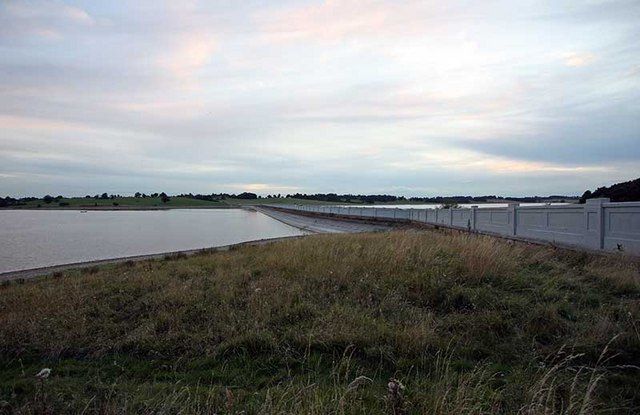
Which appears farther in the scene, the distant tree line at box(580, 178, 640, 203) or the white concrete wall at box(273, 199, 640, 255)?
the distant tree line at box(580, 178, 640, 203)

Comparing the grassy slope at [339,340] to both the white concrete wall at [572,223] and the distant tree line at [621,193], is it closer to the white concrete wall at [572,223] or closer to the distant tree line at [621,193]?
the white concrete wall at [572,223]

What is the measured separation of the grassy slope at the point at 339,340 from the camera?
480 centimetres

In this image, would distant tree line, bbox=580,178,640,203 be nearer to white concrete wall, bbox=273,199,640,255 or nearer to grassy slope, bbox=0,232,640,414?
white concrete wall, bbox=273,199,640,255

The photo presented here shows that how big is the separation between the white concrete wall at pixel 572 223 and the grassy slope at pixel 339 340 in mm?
3257

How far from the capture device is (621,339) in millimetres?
6613

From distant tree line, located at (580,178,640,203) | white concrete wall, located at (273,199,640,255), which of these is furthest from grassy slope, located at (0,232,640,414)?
distant tree line, located at (580,178,640,203)

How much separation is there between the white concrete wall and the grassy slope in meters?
3.26

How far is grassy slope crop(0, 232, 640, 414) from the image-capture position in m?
4.80

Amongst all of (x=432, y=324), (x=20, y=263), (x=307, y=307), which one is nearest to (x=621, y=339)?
(x=432, y=324)

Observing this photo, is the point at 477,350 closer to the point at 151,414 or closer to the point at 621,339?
the point at 621,339

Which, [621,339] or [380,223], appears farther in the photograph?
[380,223]

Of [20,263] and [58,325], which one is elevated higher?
[58,325]

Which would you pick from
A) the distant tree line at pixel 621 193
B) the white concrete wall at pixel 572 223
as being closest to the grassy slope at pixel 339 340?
the white concrete wall at pixel 572 223

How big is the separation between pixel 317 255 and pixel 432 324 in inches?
245
